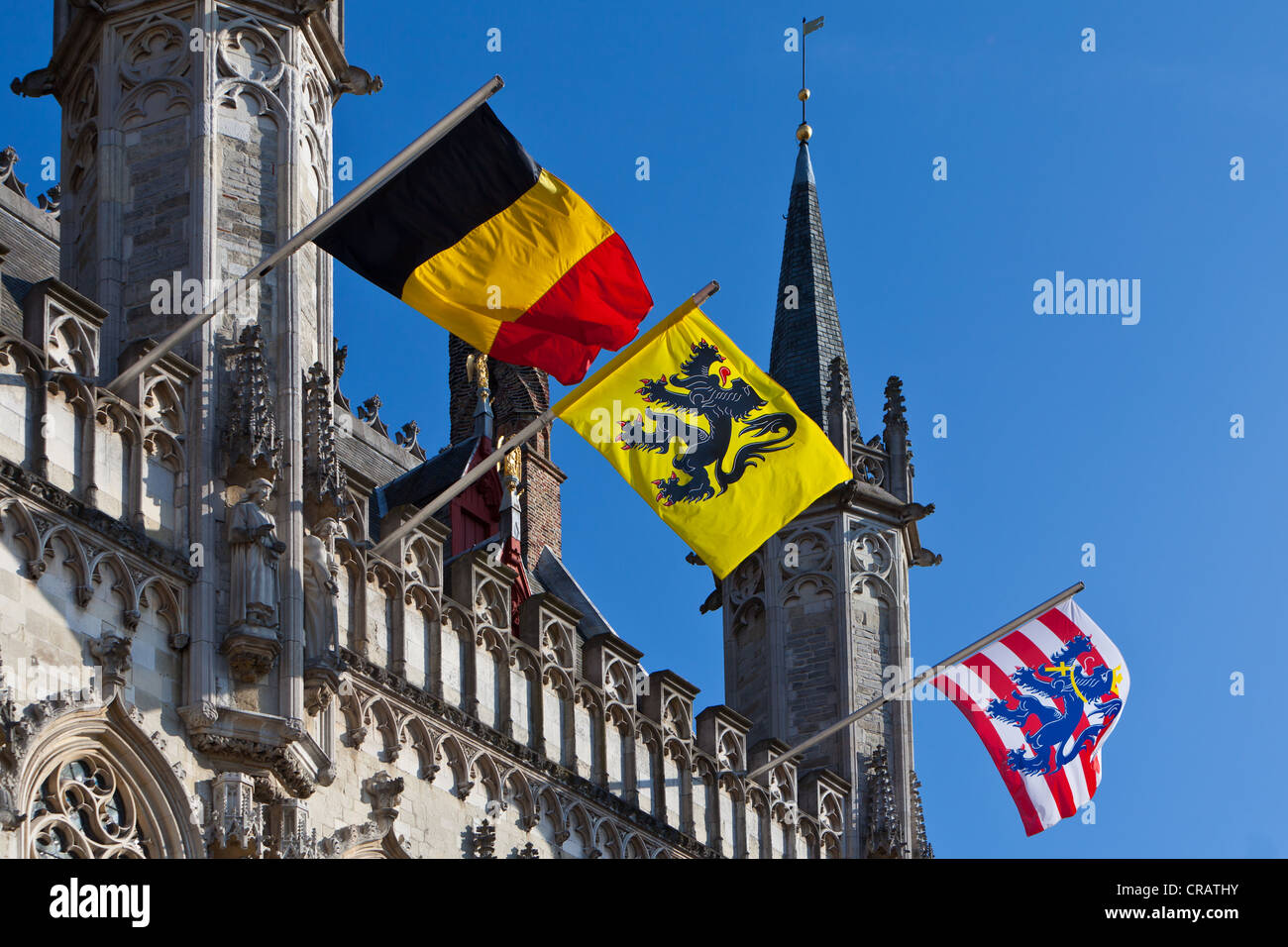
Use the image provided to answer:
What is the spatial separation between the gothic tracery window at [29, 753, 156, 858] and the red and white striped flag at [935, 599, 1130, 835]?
1259cm

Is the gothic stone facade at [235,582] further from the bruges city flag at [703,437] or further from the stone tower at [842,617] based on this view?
the stone tower at [842,617]

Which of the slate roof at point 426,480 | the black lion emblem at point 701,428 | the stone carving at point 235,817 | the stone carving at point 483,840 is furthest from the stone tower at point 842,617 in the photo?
the stone carving at point 235,817

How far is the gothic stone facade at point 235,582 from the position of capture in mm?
24969

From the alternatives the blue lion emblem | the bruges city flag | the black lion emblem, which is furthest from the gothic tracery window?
the blue lion emblem

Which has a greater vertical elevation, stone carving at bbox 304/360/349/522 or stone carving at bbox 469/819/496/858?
stone carving at bbox 304/360/349/522

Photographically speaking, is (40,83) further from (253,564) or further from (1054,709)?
(1054,709)

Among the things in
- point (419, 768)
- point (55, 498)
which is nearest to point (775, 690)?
point (419, 768)

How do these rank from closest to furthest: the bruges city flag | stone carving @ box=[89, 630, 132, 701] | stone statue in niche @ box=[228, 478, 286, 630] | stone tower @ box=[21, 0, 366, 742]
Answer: stone carving @ box=[89, 630, 132, 701], stone statue in niche @ box=[228, 478, 286, 630], stone tower @ box=[21, 0, 366, 742], the bruges city flag

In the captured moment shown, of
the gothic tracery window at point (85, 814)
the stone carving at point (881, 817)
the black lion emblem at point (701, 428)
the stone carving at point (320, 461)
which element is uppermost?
the black lion emblem at point (701, 428)

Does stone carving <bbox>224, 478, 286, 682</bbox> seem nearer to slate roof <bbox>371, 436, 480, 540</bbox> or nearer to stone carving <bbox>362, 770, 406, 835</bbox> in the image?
stone carving <bbox>362, 770, 406, 835</bbox>

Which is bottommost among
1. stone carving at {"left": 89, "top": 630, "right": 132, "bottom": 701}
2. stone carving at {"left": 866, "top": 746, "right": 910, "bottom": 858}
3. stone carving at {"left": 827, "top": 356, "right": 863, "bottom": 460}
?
stone carving at {"left": 89, "top": 630, "right": 132, "bottom": 701}

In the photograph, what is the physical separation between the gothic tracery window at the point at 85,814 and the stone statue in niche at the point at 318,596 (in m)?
2.78

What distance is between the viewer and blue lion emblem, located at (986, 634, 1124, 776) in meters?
34.8

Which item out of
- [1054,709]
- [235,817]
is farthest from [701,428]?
[235,817]
